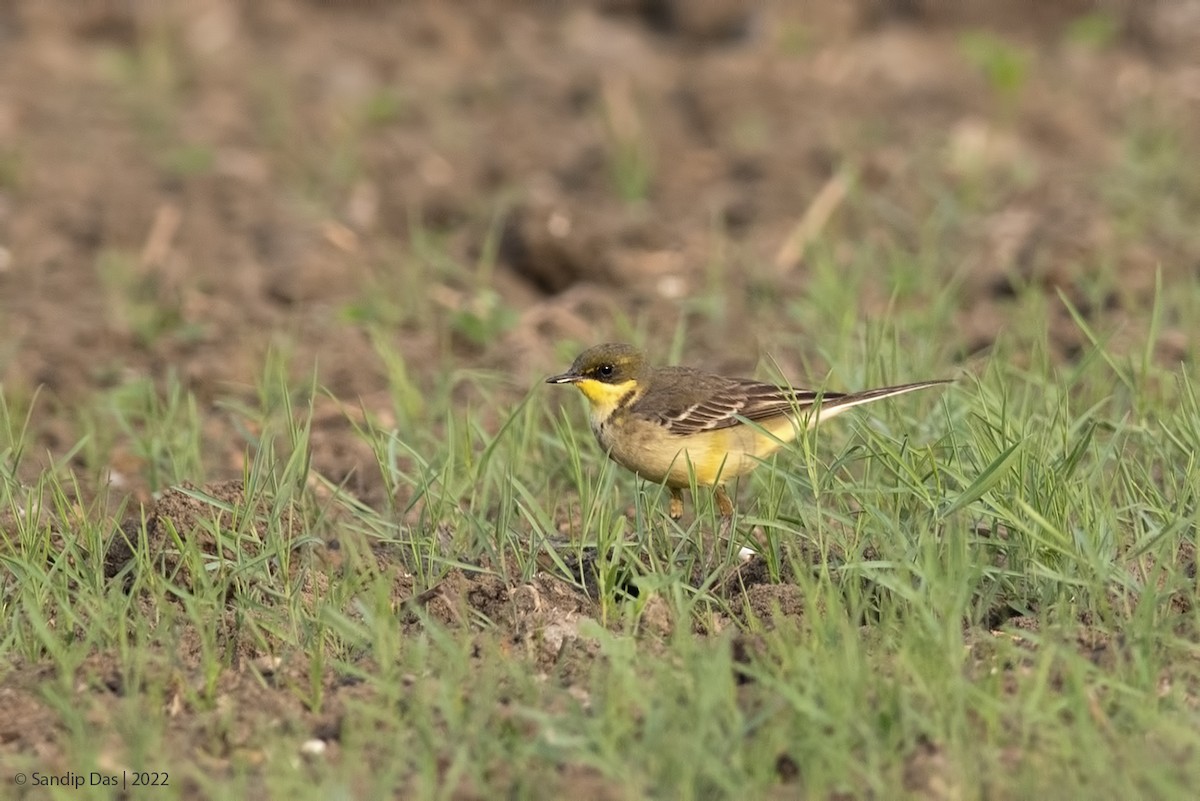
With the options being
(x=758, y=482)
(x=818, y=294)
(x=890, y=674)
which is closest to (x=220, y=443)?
(x=758, y=482)

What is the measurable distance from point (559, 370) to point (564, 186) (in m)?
3.89

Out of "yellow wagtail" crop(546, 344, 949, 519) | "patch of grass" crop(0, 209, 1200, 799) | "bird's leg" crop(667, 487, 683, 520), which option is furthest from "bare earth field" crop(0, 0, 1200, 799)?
"bird's leg" crop(667, 487, 683, 520)

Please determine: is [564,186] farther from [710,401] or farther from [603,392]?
[710,401]

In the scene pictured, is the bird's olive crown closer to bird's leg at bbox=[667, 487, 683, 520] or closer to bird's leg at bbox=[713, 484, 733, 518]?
bird's leg at bbox=[667, 487, 683, 520]

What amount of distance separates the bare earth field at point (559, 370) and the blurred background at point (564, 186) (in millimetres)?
41

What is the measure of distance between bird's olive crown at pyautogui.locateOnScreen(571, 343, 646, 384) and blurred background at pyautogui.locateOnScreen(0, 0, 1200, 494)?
919mm

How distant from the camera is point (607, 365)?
7230mm

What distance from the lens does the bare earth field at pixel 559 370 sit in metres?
4.85

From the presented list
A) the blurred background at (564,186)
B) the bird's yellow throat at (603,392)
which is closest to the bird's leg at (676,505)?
the bird's yellow throat at (603,392)

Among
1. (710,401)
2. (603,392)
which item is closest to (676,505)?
(710,401)

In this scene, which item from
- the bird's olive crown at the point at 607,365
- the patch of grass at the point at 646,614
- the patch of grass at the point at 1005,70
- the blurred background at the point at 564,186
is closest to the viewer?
the patch of grass at the point at 646,614

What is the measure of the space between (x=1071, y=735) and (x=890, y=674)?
0.54m

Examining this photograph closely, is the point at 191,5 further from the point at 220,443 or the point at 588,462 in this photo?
the point at 588,462

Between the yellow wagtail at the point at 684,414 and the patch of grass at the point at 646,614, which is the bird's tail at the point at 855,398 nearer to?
the yellow wagtail at the point at 684,414
